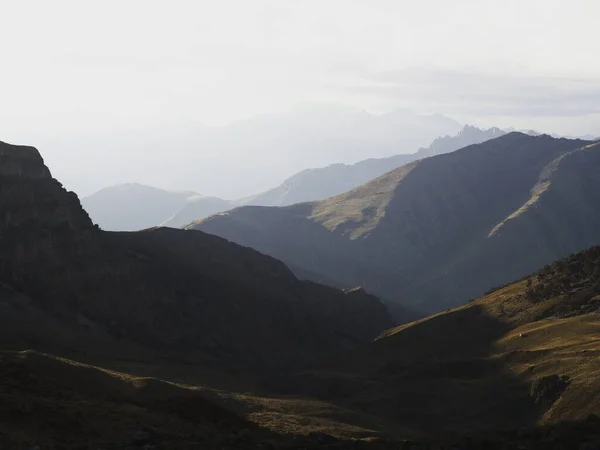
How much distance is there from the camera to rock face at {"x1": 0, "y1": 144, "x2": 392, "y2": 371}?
113 meters

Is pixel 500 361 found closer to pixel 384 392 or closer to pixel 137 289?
pixel 384 392

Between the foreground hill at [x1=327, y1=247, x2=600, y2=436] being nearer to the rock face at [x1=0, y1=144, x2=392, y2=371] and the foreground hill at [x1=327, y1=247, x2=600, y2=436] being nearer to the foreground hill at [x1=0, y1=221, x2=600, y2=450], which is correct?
the foreground hill at [x1=0, y1=221, x2=600, y2=450]

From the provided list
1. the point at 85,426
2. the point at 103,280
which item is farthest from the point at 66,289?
the point at 85,426

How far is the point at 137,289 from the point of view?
407ft

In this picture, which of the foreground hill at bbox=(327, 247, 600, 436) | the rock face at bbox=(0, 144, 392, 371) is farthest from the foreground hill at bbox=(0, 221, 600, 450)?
the rock face at bbox=(0, 144, 392, 371)

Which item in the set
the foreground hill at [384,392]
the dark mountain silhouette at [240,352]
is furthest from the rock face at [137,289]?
the foreground hill at [384,392]

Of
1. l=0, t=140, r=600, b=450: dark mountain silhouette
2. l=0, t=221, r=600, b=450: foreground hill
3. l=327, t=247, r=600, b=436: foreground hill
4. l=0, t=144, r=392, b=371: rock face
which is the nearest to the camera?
l=0, t=221, r=600, b=450: foreground hill

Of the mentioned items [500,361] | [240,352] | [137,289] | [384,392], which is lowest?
[384,392]

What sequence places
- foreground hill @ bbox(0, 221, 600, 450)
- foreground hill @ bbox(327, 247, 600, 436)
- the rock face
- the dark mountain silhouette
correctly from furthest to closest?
the rock face, foreground hill @ bbox(327, 247, 600, 436), the dark mountain silhouette, foreground hill @ bbox(0, 221, 600, 450)

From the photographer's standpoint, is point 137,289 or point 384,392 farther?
point 137,289

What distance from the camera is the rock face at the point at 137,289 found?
113 m

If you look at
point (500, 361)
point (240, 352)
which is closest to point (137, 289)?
point (240, 352)

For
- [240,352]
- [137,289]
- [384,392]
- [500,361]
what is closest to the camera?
[500,361]

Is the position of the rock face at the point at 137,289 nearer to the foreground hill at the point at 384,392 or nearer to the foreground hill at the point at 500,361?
the foreground hill at the point at 384,392
